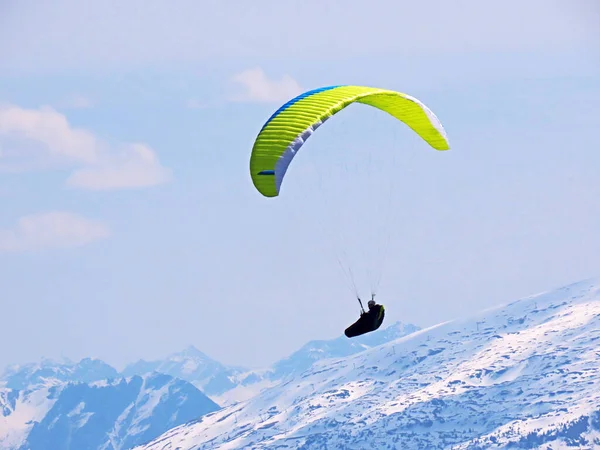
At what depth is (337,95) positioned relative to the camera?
203ft

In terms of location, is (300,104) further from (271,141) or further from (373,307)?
(373,307)

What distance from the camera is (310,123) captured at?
191 feet

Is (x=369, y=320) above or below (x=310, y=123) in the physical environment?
below

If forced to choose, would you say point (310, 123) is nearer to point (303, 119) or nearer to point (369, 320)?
point (303, 119)

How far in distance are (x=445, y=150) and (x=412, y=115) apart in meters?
2.81

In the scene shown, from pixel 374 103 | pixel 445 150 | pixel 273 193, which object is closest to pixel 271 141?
pixel 273 193

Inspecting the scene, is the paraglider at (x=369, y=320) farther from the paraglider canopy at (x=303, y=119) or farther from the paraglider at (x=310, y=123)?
the paraglider canopy at (x=303, y=119)

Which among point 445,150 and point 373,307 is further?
point 445,150

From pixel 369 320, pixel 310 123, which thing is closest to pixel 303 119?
pixel 310 123

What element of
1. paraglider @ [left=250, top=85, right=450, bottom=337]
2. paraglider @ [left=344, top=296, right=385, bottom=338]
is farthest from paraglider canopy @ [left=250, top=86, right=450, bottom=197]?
paraglider @ [left=344, top=296, right=385, bottom=338]

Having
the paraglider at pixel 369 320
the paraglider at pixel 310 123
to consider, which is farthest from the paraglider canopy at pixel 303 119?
the paraglider at pixel 369 320

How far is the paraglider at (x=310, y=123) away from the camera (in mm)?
56969

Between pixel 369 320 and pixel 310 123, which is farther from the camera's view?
pixel 369 320

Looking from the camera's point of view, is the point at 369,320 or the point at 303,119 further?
the point at 369,320
